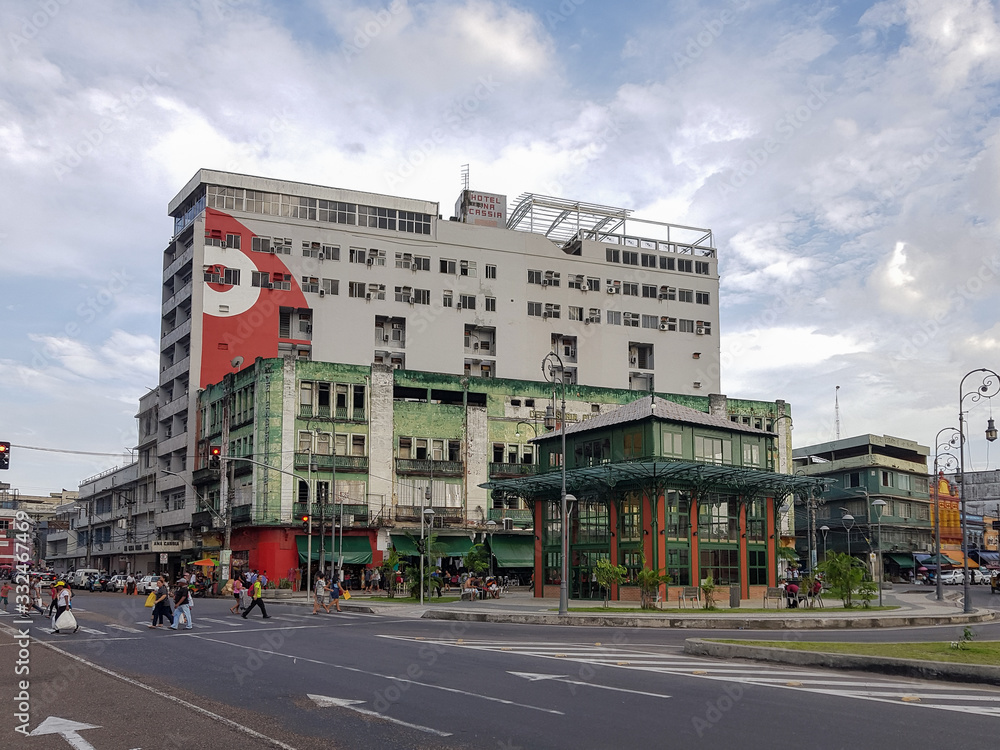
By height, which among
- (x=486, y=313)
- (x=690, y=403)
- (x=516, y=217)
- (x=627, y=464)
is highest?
(x=516, y=217)

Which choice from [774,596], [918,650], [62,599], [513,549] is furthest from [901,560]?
[62,599]

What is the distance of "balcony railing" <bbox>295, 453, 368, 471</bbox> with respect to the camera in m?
66.7

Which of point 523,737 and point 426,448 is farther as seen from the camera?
point 426,448

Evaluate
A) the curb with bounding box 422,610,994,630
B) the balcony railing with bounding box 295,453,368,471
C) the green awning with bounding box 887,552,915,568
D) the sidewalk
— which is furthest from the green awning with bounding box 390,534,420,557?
the green awning with bounding box 887,552,915,568

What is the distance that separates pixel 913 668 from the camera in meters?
16.9

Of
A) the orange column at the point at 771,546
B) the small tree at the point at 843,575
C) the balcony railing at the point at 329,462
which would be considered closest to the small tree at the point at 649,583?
the small tree at the point at 843,575

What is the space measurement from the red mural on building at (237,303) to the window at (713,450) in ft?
147

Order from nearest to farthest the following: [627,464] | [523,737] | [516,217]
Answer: [523,737] → [627,464] → [516,217]

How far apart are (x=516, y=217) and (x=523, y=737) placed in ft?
290

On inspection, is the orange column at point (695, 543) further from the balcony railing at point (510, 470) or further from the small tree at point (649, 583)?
the balcony railing at point (510, 470)

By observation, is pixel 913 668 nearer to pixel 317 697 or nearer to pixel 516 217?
pixel 317 697

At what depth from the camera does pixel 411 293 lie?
284 ft

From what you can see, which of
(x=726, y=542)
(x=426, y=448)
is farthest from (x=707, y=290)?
(x=726, y=542)

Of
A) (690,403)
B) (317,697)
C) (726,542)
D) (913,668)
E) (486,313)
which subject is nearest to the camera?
(317,697)
